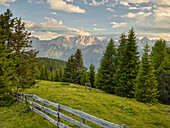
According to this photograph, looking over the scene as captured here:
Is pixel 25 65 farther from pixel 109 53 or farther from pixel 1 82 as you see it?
pixel 109 53

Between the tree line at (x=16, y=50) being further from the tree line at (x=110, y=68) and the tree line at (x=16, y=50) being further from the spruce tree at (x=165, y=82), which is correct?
the spruce tree at (x=165, y=82)

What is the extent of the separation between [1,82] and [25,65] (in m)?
5.82

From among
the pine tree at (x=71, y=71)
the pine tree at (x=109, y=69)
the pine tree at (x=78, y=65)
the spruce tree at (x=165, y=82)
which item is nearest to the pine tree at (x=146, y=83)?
the pine tree at (x=109, y=69)

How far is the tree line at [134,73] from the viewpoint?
2405 cm

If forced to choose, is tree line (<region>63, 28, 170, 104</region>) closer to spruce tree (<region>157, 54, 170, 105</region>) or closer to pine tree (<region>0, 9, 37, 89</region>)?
spruce tree (<region>157, 54, 170, 105</region>)

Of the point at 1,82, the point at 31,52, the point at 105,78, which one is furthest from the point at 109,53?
the point at 1,82

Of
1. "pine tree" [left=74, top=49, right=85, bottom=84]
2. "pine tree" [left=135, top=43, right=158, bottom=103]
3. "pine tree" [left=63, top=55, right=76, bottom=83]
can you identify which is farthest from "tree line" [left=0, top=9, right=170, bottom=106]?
"pine tree" [left=63, top=55, right=76, bottom=83]

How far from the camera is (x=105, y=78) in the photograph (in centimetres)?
3425

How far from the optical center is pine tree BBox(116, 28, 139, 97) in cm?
2745

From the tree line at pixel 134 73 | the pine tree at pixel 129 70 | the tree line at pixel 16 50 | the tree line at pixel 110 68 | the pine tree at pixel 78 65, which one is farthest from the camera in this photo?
the pine tree at pixel 78 65

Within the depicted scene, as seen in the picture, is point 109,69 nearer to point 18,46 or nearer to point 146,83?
point 146,83

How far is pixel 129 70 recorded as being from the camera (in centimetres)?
2767

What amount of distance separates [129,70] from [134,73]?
1423 mm

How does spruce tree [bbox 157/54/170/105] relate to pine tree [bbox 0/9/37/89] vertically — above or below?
below
